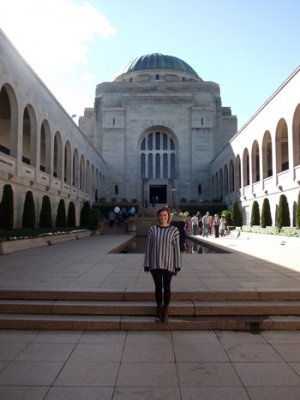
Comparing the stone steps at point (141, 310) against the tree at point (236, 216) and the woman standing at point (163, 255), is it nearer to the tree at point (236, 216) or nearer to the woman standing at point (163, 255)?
the woman standing at point (163, 255)

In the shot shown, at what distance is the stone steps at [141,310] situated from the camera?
226 inches

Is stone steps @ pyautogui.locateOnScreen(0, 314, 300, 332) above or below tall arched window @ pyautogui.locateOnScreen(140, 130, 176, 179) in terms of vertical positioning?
below

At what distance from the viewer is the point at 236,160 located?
36875mm

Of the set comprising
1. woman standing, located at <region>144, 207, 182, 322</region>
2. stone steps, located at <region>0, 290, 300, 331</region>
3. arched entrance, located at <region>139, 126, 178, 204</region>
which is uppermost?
arched entrance, located at <region>139, 126, 178, 204</region>

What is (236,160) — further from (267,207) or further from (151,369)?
(151,369)

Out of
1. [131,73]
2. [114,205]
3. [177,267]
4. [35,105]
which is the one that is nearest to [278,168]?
[35,105]

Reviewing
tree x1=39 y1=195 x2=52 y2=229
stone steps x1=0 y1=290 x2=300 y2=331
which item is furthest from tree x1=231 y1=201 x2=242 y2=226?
stone steps x1=0 y1=290 x2=300 y2=331

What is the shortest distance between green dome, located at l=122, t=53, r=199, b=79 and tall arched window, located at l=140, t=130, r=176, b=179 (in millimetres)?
13179

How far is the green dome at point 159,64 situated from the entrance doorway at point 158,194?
2013 cm

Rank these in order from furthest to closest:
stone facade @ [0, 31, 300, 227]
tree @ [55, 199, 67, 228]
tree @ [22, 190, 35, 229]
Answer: stone facade @ [0, 31, 300, 227] < tree @ [55, 199, 67, 228] < tree @ [22, 190, 35, 229]

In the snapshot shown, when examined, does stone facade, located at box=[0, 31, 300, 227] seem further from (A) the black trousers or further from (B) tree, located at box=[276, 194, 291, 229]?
(A) the black trousers

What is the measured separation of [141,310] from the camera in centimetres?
612

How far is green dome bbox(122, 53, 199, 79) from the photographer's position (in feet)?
189

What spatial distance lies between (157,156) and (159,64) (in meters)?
16.7
